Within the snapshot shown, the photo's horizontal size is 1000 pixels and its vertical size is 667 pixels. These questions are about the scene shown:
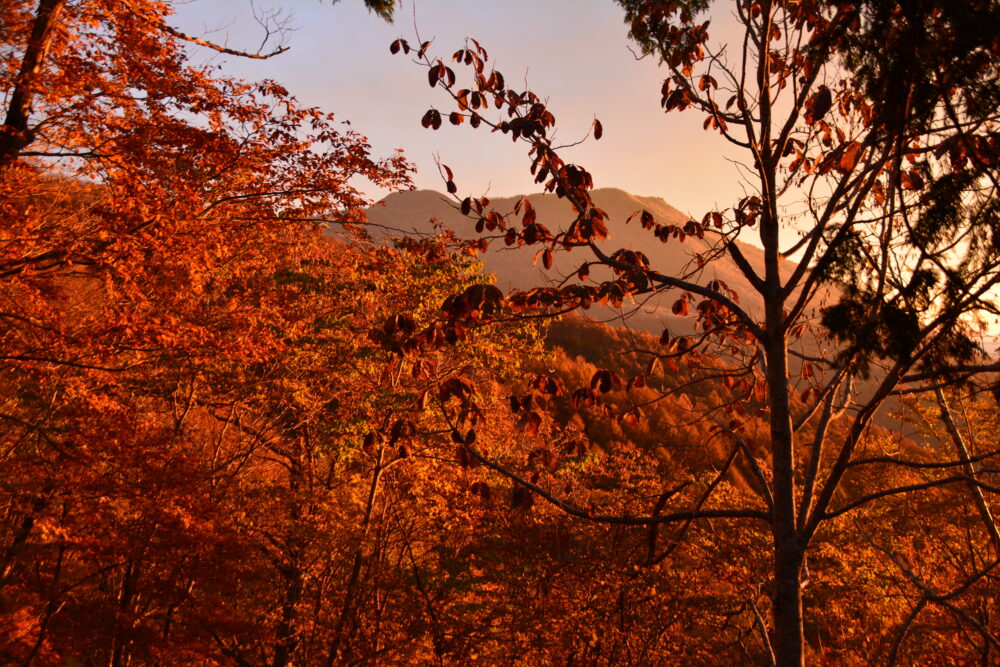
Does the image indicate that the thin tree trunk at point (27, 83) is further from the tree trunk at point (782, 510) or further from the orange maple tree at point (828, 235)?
the tree trunk at point (782, 510)

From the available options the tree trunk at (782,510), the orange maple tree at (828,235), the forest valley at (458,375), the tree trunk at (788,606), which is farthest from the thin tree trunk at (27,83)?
the tree trunk at (788,606)

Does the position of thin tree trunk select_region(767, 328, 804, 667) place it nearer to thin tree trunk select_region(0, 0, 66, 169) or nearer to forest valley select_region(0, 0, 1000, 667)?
forest valley select_region(0, 0, 1000, 667)

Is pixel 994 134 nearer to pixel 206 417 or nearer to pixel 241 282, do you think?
pixel 241 282

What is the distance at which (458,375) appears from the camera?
3.44 m

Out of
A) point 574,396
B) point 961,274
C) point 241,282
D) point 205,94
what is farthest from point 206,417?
point 961,274

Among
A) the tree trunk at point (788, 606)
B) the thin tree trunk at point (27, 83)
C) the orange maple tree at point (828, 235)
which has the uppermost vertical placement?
the thin tree trunk at point (27, 83)

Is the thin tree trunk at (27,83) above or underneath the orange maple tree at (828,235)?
above

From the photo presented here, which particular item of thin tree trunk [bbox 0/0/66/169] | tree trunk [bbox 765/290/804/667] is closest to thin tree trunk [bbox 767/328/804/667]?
tree trunk [bbox 765/290/804/667]

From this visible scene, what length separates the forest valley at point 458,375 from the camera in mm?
2512

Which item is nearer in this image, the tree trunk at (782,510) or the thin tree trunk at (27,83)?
the tree trunk at (782,510)

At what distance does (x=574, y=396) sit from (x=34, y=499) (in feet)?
42.8

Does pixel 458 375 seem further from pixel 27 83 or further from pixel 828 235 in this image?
pixel 27 83

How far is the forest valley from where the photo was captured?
251cm

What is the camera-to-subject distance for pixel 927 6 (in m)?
2.03
